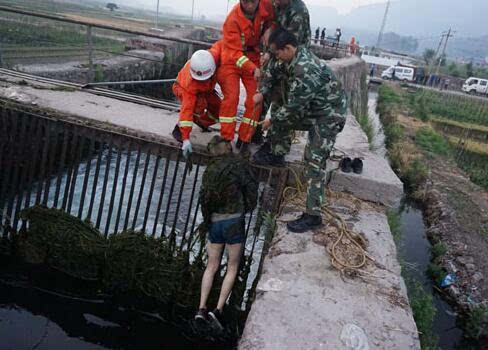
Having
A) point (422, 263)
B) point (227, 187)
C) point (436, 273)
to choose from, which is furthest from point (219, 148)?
point (422, 263)

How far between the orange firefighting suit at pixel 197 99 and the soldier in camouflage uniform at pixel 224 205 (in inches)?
20.8

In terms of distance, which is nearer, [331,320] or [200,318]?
[331,320]

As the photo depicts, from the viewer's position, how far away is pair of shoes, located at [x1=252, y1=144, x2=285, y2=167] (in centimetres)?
497

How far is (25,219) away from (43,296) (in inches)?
43.9

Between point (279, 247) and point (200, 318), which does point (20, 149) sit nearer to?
point (200, 318)

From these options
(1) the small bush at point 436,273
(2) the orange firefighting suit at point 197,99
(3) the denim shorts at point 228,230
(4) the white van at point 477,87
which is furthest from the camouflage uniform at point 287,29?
(4) the white van at point 477,87

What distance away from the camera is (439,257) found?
921 cm

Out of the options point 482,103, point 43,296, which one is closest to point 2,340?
point 43,296

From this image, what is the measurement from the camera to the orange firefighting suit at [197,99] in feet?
15.1

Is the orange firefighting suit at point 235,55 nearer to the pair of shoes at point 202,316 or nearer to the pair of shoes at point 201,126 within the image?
the pair of shoes at point 201,126

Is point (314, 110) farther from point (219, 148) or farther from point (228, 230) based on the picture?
point (228, 230)

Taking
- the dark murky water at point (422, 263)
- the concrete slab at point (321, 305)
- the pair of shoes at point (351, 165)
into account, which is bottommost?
the dark murky water at point (422, 263)

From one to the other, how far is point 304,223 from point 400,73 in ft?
155

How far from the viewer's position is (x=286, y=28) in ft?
15.7
